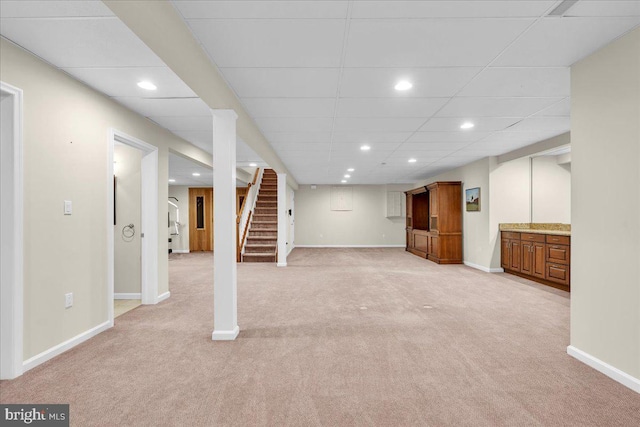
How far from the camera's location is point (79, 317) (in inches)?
123

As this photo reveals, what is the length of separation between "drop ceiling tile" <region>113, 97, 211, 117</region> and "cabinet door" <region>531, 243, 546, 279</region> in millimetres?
5745

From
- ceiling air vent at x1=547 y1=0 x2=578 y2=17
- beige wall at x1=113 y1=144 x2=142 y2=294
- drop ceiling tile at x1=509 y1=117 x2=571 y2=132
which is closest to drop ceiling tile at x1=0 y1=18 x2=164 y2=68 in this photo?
beige wall at x1=113 y1=144 x2=142 y2=294

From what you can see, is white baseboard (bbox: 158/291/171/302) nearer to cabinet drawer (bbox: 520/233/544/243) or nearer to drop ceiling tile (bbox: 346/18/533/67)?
drop ceiling tile (bbox: 346/18/533/67)

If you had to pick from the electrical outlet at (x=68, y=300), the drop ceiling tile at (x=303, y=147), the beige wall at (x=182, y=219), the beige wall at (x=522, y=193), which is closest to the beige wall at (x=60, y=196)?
the electrical outlet at (x=68, y=300)

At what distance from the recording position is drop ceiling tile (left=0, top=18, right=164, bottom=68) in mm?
2113

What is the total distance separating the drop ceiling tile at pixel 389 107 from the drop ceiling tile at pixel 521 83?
0.41m

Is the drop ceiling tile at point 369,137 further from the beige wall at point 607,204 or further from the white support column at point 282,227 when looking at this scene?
the white support column at point 282,227

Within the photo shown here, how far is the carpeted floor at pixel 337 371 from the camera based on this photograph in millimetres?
2000

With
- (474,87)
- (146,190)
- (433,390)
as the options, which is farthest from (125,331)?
(474,87)

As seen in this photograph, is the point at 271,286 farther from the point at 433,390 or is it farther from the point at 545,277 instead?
the point at 545,277

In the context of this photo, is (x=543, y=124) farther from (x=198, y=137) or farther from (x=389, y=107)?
(x=198, y=137)

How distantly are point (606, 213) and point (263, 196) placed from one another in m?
9.65

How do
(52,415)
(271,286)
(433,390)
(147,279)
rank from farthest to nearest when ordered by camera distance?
(271,286) → (147,279) → (433,390) → (52,415)

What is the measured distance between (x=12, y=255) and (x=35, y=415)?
1136 mm
